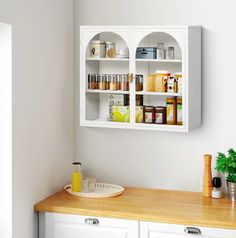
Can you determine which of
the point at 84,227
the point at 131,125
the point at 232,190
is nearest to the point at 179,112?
the point at 131,125

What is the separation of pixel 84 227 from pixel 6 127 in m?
0.77

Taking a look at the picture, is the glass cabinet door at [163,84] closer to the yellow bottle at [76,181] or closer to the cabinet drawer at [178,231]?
the yellow bottle at [76,181]

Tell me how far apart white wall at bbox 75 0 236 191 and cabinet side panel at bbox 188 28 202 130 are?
0.07 metres

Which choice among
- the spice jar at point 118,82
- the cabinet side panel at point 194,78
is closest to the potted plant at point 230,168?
the cabinet side panel at point 194,78

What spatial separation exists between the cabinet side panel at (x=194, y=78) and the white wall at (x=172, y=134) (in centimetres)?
7

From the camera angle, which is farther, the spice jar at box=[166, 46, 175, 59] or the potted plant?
the spice jar at box=[166, 46, 175, 59]

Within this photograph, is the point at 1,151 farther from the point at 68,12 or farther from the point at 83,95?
the point at 68,12

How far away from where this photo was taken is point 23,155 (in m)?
3.24

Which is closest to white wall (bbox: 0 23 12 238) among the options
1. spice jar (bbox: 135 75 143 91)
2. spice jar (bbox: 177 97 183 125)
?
spice jar (bbox: 135 75 143 91)

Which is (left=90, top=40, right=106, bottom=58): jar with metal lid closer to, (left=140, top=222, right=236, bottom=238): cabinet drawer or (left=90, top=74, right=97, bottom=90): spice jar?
(left=90, top=74, right=97, bottom=90): spice jar

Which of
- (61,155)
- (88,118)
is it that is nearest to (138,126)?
(88,118)

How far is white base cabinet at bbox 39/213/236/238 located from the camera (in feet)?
10.1

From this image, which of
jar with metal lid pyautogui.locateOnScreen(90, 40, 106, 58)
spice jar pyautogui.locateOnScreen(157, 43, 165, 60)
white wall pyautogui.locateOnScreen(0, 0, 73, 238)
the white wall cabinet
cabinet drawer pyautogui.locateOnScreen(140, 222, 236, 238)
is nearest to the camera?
cabinet drawer pyautogui.locateOnScreen(140, 222, 236, 238)

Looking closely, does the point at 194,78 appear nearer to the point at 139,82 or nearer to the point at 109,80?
the point at 139,82
